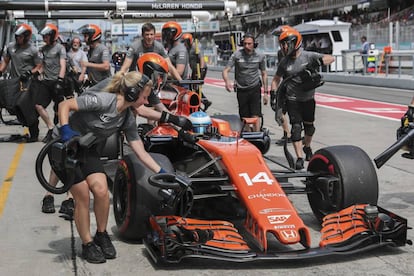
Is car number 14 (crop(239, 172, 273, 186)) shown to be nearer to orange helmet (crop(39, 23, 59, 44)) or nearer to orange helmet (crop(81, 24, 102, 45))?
orange helmet (crop(81, 24, 102, 45))

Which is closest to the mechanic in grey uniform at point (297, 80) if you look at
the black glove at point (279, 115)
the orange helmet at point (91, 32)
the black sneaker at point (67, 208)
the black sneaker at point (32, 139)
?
the black glove at point (279, 115)

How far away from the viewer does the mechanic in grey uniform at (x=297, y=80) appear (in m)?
8.27

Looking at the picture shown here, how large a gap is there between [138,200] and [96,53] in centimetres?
625

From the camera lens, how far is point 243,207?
5.19 m

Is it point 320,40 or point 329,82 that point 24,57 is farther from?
point 320,40

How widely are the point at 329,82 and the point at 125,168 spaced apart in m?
23.2

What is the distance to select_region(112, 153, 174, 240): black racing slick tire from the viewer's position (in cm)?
509

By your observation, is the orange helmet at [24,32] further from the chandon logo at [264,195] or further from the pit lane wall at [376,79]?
the pit lane wall at [376,79]

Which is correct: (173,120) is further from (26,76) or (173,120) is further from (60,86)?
(26,76)

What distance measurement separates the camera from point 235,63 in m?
10.1

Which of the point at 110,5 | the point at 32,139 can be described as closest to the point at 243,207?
the point at 32,139

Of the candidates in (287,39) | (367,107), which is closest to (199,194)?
(287,39)

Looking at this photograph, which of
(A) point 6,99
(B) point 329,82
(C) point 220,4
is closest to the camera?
(A) point 6,99

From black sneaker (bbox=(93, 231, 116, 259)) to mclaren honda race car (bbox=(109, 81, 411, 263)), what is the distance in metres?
0.25
